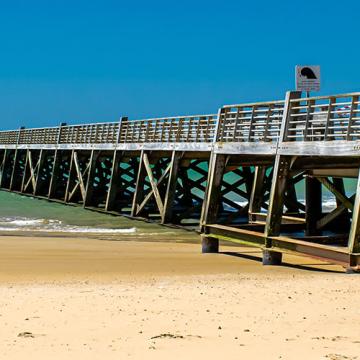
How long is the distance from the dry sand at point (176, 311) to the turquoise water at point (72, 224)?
650cm

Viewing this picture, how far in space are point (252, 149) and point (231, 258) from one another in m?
2.11

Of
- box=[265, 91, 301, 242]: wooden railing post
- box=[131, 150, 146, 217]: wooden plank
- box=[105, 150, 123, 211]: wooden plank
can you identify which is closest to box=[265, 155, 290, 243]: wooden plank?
box=[265, 91, 301, 242]: wooden railing post

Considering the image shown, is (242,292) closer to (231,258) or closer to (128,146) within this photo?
(231,258)

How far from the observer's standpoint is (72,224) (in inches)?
874

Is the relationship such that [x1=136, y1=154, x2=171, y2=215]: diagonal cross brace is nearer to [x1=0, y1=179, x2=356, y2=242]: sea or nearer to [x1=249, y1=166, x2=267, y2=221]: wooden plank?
[x1=0, y1=179, x2=356, y2=242]: sea

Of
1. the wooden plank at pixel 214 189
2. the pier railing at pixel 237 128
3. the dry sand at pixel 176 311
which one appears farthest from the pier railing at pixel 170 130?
the dry sand at pixel 176 311

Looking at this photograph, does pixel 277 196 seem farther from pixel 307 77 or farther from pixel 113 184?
pixel 113 184

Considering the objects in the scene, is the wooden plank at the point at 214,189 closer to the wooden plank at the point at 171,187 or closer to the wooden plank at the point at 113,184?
the wooden plank at the point at 171,187

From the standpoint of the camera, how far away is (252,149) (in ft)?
43.7

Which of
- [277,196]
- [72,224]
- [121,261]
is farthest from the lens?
[72,224]

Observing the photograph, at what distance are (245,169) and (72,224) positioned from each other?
5833 millimetres

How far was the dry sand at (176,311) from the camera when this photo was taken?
5496 mm

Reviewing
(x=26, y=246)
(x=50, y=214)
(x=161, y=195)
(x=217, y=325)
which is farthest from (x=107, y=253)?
(x=50, y=214)

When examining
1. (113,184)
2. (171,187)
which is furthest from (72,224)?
(171,187)
